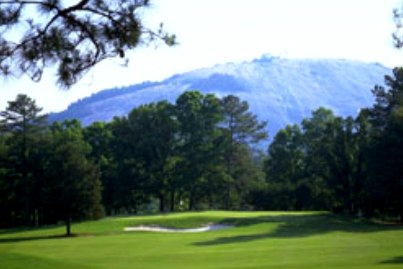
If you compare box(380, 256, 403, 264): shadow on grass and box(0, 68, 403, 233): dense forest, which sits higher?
box(0, 68, 403, 233): dense forest

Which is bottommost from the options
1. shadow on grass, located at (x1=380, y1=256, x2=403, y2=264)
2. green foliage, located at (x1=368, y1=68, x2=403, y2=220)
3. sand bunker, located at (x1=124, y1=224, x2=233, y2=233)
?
shadow on grass, located at (x1=380, y1=256, x2=403, y2=264)

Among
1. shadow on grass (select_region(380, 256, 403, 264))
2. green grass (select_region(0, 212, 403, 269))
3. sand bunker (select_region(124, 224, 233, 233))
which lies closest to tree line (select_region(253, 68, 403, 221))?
green grass (select_region(0, 212, 403, 269))

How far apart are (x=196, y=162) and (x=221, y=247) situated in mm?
36939

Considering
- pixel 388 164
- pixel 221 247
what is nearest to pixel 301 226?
pixel 388 164

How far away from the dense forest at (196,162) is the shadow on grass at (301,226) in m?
4.91

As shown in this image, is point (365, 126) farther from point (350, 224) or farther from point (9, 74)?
point (9, 74)

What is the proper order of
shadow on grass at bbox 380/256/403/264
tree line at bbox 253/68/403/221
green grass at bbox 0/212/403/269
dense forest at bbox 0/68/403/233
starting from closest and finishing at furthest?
shadow on grass at bbox 380/256/403/264
green grass at bbox 0/212/403/269
dense forest at bbox 0/68/403/233
tree line at bbox 253/68/403/221

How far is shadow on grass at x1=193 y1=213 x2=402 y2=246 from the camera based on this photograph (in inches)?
1447

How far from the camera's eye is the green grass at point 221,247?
2312 cm

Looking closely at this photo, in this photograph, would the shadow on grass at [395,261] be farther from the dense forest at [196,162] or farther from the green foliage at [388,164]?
the green foliage at [388,164]

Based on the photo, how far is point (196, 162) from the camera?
67312 millimetres

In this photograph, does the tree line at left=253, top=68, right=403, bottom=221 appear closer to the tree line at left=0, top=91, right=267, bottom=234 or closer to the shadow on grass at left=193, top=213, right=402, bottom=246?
the shadow on grass at left=193, top=213, right=402, bottom=246

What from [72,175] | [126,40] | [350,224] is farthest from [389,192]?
[126,40]

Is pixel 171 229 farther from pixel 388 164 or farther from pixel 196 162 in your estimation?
pixel 196 162
